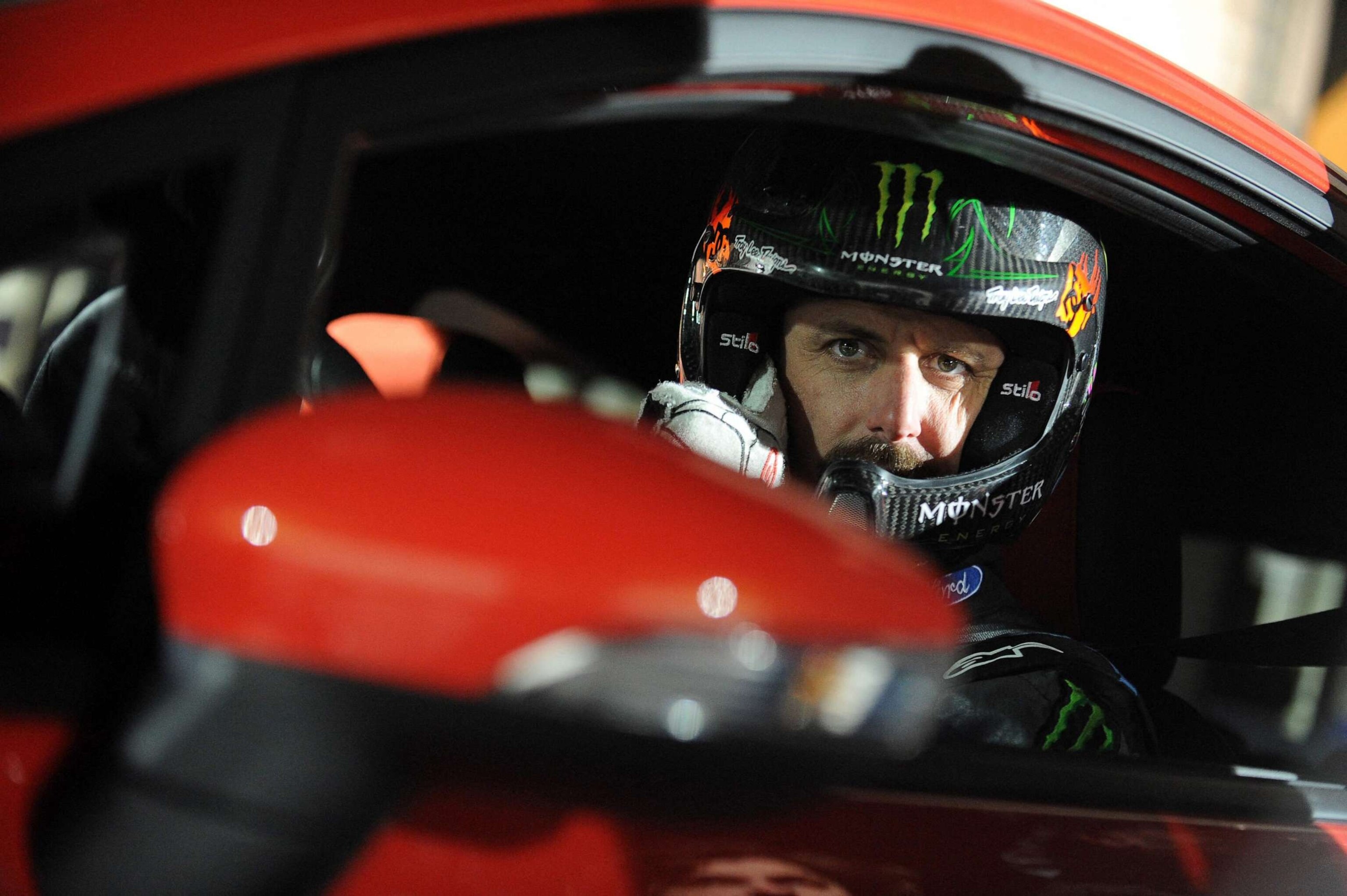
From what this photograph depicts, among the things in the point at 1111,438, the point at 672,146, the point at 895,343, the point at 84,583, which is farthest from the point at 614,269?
the point at 84,583

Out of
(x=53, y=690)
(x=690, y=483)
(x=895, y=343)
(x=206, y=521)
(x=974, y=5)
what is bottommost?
(x=53, y=690)

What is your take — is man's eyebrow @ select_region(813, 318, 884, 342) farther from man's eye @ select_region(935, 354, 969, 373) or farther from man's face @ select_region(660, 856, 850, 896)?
man's face @ select_region(660, 856, 850, 896)

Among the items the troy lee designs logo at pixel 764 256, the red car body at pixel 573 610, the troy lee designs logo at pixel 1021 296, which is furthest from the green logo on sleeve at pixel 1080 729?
the troy lee designs logo at pixel 764 256

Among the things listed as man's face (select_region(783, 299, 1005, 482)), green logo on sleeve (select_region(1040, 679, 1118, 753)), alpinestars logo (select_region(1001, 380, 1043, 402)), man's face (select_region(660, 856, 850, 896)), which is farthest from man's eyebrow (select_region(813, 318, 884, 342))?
man's face (select_region(660, 856, 850, 896))

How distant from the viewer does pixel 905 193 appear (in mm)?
1603

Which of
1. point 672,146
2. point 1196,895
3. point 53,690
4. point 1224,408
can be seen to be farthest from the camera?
point 1224,408

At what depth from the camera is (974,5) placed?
111cm

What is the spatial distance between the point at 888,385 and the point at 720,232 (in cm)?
36

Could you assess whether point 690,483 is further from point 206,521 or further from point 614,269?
point 614,269

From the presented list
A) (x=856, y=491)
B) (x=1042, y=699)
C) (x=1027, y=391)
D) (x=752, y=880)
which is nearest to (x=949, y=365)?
(x=1027, y=391)

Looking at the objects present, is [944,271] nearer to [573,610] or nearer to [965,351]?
[965,351]

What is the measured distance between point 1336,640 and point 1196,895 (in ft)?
3.49

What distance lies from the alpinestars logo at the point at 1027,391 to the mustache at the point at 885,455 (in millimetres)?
200

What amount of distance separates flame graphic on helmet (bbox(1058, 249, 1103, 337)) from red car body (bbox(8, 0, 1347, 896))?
40 cm
